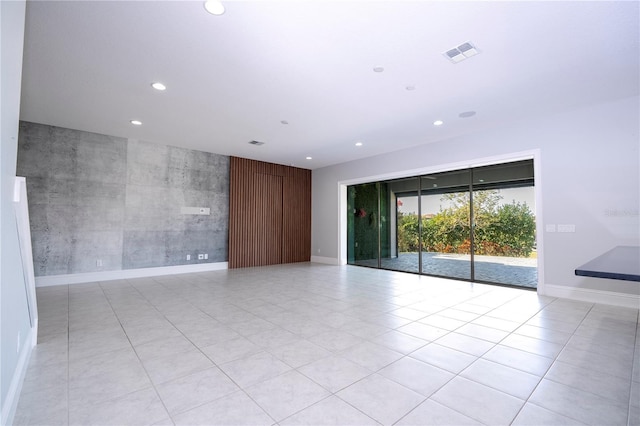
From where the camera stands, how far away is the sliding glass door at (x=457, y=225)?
5867 millimetres

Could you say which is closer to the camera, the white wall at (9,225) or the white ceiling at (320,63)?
the white wall at (9,225)

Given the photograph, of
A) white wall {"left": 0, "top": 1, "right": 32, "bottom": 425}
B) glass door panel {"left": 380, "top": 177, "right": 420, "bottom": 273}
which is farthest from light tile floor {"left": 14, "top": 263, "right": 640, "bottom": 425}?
glass door panel {"left": 380, "top": 177, "right": 420, "bottom": 273}

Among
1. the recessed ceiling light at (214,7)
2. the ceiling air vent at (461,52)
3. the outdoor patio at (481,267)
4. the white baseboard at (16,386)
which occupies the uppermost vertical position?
the recessed ceiling light at (214,7)

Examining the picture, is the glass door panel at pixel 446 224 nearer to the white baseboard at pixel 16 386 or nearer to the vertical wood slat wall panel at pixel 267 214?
the vertical wood slat wall panel at pixel 267 214

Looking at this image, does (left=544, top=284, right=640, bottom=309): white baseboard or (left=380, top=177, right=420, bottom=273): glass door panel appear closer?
(left=544, top=284, right=640, bottom=309): white baseboard

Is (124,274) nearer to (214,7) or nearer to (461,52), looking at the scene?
(214,7)

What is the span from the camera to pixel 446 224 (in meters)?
6.81

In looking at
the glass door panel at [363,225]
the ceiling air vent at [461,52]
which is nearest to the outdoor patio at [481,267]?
the glass door panel at [363,225]

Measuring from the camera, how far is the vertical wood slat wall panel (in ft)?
26.2

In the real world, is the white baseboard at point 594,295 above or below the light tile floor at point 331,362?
above

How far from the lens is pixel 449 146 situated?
6.20 metres

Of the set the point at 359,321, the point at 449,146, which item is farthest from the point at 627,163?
the point at 359,321

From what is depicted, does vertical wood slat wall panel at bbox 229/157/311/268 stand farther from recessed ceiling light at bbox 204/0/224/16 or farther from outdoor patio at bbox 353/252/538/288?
recessed ceiling light at bbox 204/0/224/16

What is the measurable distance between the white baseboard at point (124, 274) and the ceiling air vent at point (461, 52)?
678cm
